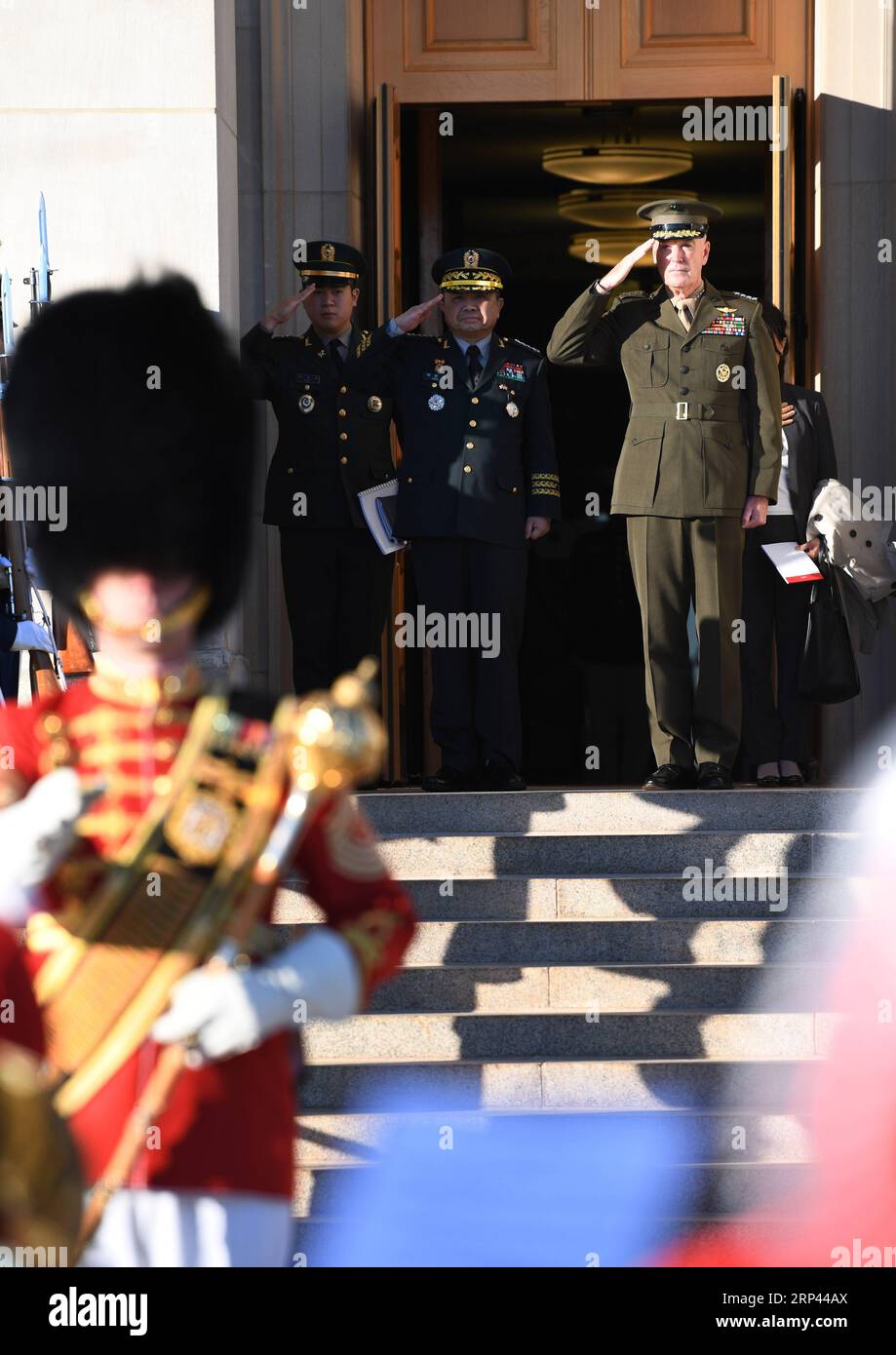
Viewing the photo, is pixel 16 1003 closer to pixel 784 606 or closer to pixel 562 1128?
pixel 562 1128

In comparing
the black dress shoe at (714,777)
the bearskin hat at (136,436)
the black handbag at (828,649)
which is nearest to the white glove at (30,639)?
the black dress shoe at (714,777)

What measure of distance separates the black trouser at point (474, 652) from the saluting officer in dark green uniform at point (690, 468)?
1.53 feet

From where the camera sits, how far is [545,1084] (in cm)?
593

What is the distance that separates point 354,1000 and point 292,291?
724cm

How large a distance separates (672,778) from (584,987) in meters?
1.30

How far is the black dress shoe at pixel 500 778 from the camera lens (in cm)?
755

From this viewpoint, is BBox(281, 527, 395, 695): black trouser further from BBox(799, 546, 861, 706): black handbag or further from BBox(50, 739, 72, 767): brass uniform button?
BBox(50, 739, 72, 767): brass uniform button

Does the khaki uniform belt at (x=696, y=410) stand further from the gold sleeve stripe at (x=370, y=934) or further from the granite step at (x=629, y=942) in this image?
the gold sleeve stripe at (x=370, y=934)

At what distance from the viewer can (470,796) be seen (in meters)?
7.06

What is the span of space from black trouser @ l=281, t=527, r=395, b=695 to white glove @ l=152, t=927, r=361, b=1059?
5233mm

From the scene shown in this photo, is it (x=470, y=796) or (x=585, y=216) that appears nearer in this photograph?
(x=470, y=796)

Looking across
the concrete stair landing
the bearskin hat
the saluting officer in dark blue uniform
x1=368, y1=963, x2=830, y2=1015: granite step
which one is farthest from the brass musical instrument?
the saluting officer in dark blue uniform
